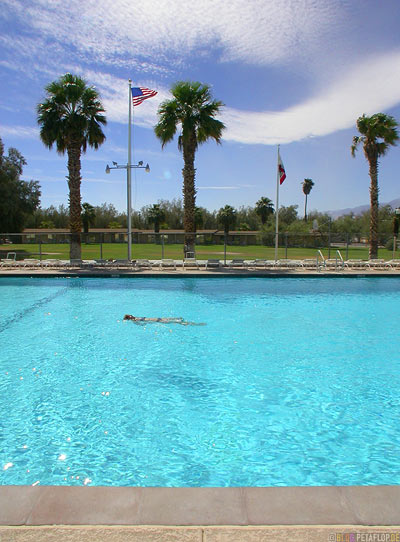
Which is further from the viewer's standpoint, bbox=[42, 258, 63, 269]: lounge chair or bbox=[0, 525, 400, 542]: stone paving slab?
bbox=[42, 258, 63, 269]: lounge chair

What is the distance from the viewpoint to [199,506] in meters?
2.69

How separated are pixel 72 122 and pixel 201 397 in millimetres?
19166

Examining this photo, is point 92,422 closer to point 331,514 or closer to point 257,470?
point 257,470

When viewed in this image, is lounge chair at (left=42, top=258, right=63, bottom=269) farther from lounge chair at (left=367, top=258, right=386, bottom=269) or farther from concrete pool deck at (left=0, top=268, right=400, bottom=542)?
concrete pool deck at (left=0, top=268, right=400, bottom=542)

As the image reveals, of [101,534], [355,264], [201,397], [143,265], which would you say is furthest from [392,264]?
[101,534]

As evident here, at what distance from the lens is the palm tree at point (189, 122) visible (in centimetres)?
2206

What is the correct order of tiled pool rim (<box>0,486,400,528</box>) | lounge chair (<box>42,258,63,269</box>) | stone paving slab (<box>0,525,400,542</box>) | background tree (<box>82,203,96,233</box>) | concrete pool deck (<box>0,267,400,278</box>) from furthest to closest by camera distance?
1. background tree (<box>82,203,96,233</box>)
2. lounge chair (<box>42,258,63,269</box>)
3. concrete pool deck (<box>0,267,400,278</box>)
4. tiled pool rim (<box>0,486,400,528</box>)
5. stone paving slab (<box>0,525,400,542</box>)

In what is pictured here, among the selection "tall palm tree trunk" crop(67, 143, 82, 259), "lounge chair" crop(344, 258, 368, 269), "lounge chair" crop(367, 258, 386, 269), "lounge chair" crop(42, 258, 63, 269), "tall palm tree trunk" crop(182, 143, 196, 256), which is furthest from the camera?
"tall palm tree trunk" crop(182, 143, 196, 256)

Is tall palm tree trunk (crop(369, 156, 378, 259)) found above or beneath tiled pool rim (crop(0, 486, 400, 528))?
above

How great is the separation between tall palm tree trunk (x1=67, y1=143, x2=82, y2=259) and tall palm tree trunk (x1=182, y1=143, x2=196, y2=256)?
5.67 metres

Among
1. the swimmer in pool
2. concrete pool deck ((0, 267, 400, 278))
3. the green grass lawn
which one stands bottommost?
the swimmer in pool

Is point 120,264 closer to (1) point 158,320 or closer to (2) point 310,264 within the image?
(2) point 310,264

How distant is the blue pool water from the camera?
3998 mm

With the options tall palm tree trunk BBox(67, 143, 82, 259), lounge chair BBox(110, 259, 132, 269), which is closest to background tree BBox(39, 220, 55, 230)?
tall palm tree trunk BBox(67, 143, 82, 259)
